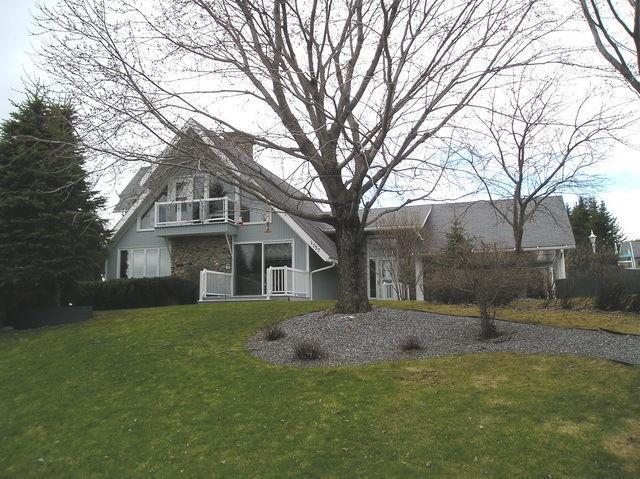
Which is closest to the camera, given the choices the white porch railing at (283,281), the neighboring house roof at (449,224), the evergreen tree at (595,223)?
the white porch railing at (283,281)

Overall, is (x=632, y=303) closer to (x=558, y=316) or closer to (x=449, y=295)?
(x=558, y=316)

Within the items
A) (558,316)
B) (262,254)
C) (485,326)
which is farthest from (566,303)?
(262,254)

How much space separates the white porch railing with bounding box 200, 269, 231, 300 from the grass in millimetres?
8197

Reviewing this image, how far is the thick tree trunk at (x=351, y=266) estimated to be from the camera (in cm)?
1212

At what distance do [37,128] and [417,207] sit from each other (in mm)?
17250

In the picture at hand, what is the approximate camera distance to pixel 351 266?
39.6ft

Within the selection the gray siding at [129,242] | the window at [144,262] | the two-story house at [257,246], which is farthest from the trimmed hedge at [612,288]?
the gray siding at [129,242]

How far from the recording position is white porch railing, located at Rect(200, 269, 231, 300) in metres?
19.3

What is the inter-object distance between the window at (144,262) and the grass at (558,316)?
40.7 feet

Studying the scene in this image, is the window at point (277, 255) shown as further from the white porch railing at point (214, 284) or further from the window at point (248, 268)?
the white porch railing at point (214, 284)

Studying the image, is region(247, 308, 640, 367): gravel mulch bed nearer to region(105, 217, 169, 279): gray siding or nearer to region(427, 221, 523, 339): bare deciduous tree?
region(427, 221, 523, 339): bare deciduous tree

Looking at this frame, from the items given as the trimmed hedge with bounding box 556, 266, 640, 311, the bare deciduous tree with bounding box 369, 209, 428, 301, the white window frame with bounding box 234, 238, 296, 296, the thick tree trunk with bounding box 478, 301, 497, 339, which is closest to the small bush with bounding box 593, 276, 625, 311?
the trimmed hedge with bounding box 556, 266, 640, 311

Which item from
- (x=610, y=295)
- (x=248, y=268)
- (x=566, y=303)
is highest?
(x=248, y=268)

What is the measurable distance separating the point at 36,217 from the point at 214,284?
22.7 feet
